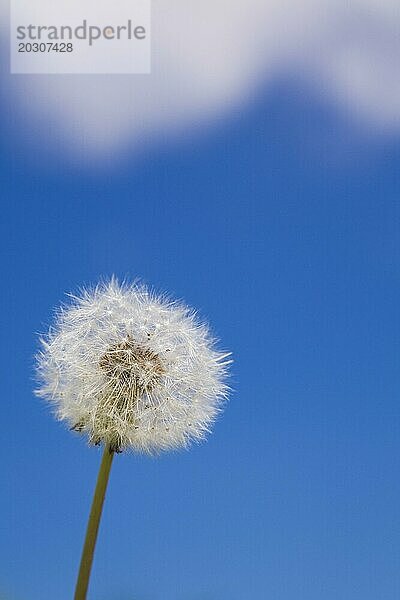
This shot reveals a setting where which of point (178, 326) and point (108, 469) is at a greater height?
point (178, 326)

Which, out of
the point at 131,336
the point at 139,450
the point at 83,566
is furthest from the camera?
the point at 131,336

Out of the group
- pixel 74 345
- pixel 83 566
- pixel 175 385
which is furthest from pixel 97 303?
pixel 83 566

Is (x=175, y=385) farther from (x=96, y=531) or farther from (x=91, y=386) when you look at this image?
(x=96, y=531)

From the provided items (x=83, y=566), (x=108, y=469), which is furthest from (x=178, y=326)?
(x=83, y=566)

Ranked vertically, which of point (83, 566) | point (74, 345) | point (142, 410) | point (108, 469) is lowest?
point (83, 566)

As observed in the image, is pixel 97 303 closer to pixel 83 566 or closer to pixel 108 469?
pixel 108 469

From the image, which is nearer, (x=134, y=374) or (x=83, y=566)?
(x=83, y=566)

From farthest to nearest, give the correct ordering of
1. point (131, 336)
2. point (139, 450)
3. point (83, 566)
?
point (131, 336) → point (139, 450) → point (83, 566)
